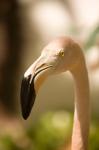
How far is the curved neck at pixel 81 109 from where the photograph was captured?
3.55 ft

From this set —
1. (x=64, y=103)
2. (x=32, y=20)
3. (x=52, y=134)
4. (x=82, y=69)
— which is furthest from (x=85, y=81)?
(x=32, y=20)

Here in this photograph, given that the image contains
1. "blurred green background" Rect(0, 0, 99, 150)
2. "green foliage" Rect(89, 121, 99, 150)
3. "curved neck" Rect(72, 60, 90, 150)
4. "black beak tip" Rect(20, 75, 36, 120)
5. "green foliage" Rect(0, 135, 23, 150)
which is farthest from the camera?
"blurred green background" Rect(0, 0, 99, 150)

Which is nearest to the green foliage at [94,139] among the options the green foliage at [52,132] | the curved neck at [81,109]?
the green foliage at [52,132]

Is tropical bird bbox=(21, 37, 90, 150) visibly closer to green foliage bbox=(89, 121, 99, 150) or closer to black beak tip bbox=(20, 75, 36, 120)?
black beak tip bbox=(20, 75, 36, 120)

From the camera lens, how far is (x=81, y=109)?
1.11 metres

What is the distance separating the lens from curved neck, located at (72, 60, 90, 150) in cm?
108

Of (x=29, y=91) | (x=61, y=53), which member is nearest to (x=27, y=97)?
(x=29, y=91)

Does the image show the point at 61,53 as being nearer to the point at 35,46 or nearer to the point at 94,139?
the point at 94,139

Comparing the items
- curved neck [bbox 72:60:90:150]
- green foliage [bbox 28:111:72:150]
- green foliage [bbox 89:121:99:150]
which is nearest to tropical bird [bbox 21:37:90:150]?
curved neck [bbox 72:60:90:150]

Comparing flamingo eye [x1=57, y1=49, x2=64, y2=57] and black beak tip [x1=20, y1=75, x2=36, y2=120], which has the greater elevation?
flamingo eye [x1=57, y1=49, x2=64, y2=57]

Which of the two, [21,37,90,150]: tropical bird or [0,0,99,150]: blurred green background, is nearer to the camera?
[21,37,90,150]: tropical bird

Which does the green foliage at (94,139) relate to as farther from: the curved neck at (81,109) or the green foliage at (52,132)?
the curved neck at (81,109)

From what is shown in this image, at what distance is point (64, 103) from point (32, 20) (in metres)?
0.63

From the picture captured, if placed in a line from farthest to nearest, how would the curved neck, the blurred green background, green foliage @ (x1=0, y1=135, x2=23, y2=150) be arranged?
the blurred green background, green foliage @ (x1=0, y1=135, x2=23, y2=150), the curved neck
